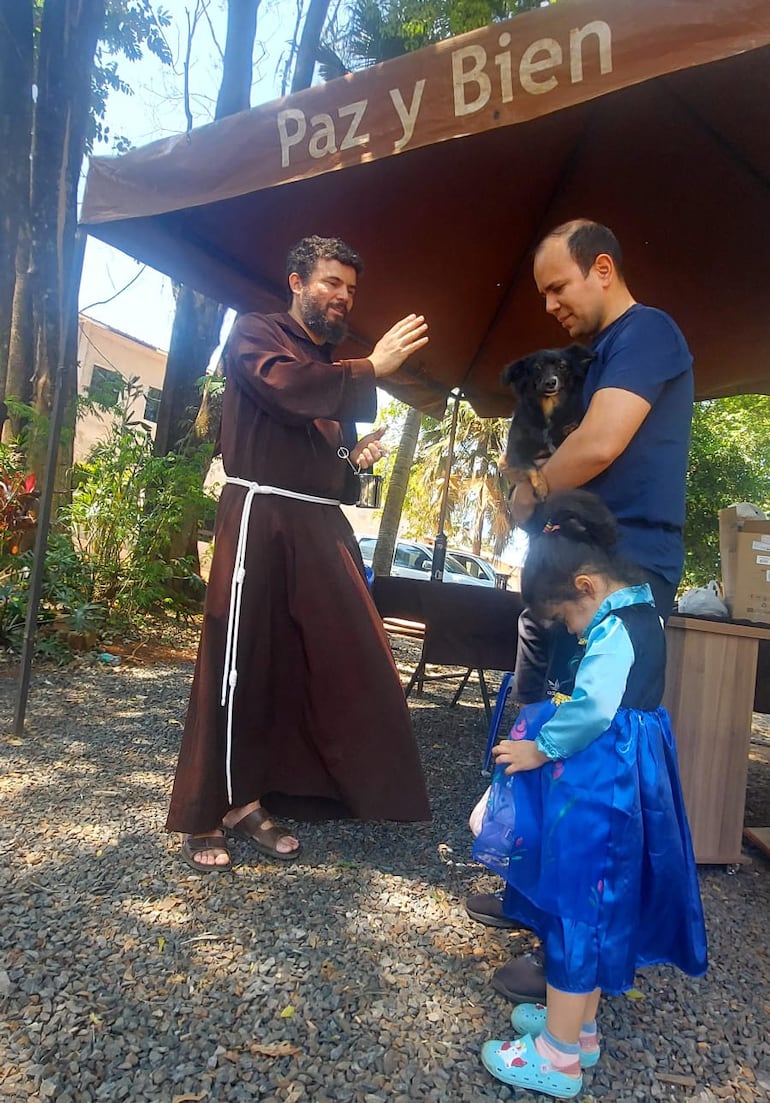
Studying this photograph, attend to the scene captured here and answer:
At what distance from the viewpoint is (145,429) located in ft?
20.1

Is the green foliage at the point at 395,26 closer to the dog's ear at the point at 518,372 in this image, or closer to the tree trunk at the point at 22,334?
the tree trunk at the point at 22,334

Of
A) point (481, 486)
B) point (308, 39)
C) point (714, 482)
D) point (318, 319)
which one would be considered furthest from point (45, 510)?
point (481, 486)

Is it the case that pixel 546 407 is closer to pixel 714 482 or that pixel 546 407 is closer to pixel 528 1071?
pixel 528 1071

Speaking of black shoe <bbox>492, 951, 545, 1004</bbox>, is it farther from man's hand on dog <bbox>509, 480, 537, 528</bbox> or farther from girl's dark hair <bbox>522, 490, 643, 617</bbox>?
man's hand on dog <bbox>509, 480, 537, 528</bbox>

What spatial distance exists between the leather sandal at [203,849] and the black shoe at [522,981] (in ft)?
2.91

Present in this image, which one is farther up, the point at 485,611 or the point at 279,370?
the point at 279,370

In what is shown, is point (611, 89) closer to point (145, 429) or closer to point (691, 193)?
point (691, 193)

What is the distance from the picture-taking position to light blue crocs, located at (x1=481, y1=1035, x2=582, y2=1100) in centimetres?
132

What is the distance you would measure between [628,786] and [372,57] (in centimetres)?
1024

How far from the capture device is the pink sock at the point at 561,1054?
1.33m

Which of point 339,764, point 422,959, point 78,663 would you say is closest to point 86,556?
point 78,663

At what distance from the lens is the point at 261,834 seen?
2270mm

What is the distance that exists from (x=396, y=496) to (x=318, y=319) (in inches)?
338

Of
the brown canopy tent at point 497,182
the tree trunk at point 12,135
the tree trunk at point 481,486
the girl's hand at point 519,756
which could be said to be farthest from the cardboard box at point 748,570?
the tree trunk at point 481,486
